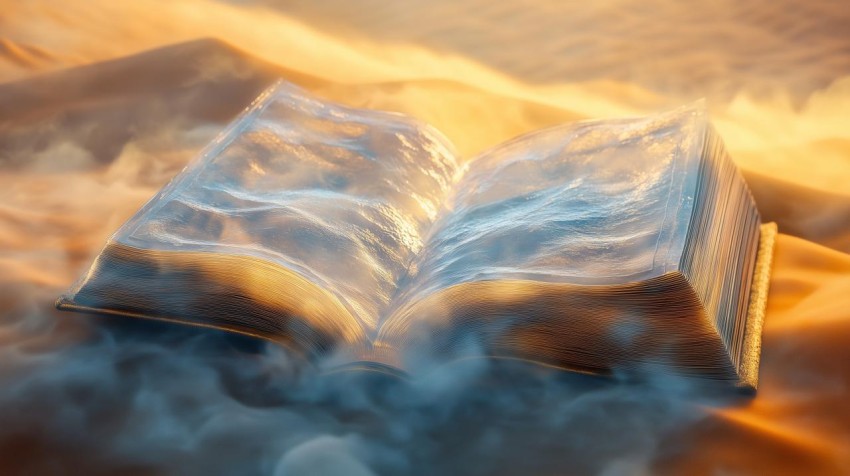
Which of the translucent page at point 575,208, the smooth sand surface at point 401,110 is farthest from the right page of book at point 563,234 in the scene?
the smooth sand surface at point 401,110

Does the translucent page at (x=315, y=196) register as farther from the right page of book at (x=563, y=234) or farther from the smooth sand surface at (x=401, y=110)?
the smooth sand surface at (x=401, y=110)

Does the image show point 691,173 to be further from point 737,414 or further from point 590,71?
point 590,71

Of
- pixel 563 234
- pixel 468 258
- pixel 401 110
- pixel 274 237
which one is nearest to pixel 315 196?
pixel 274 237

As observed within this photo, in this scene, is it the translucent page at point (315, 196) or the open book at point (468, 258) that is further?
the translucent page at point (315, 196)

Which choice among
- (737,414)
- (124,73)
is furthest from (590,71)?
(737,414)

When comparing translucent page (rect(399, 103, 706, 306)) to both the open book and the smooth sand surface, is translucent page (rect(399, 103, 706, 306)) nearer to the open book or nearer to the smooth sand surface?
the open book

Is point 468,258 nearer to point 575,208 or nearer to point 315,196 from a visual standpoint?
point 575,208

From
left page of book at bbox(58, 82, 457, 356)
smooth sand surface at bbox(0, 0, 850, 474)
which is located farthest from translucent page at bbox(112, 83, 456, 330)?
smooth sand surface at bbox(0, 0, 850, 474)
